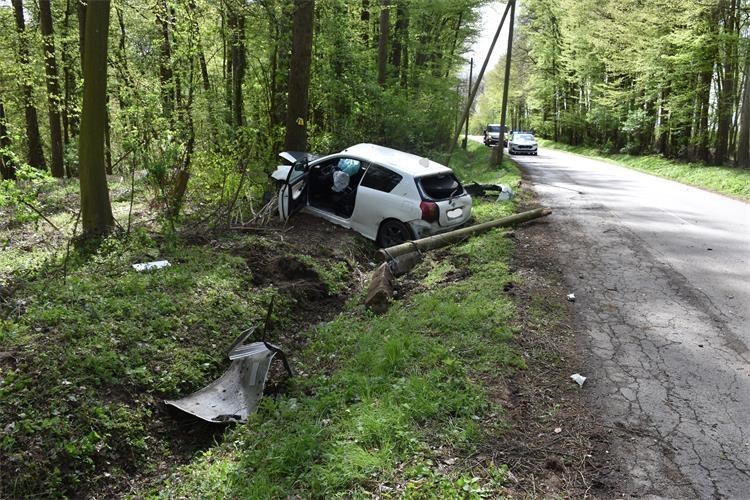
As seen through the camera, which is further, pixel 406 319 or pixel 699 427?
pixel 406 319

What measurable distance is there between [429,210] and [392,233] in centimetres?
91

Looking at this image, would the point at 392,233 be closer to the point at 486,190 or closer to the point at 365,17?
the point at 486,190

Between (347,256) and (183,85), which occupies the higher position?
(183,85)

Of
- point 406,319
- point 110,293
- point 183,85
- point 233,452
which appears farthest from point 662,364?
point 183,85

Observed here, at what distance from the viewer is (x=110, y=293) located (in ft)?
19.6

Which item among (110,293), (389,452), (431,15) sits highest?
(431,15)

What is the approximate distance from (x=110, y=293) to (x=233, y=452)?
290 cm

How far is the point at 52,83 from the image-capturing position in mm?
19422

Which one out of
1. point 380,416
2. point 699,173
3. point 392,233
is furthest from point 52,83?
point 699,173

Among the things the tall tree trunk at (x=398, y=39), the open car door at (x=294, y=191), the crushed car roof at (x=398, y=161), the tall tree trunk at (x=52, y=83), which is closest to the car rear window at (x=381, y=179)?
the crushed car roof at (x=398, y=161)

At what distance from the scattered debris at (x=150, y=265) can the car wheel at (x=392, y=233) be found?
150 inches

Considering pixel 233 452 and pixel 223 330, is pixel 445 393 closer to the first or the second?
pixel 233 452

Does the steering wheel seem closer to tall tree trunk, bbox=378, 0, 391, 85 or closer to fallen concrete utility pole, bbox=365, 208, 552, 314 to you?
fallen concrete utility pole, bbox=365, 208, 552, 314

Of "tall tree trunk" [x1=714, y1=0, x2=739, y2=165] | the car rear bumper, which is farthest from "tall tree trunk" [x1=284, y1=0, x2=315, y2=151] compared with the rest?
the car rear bumper
